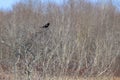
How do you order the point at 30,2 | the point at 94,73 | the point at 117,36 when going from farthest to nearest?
the point at 30,2, the point at 117,36, the point at 94,73

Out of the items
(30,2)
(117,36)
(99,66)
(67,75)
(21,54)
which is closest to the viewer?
(21,54)

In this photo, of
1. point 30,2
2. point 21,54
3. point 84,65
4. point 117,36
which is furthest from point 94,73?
point 30,2

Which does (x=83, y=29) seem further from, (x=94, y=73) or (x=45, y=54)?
(x=45, y=54)

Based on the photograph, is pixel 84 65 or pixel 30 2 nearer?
pixel 84 65

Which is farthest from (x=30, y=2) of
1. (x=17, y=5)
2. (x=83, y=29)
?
(x=83, y=29)

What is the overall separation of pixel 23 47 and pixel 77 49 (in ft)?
12.5

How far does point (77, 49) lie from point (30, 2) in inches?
232

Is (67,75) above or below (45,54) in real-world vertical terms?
below

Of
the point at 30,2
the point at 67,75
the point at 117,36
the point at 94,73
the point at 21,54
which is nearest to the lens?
the point at 21,54

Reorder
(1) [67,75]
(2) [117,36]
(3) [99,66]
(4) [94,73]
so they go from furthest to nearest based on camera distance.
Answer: (2) [117,36], (3) [99,66], (4) [94,73], (1) [67,75]

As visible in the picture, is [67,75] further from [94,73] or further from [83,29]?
[83,29]

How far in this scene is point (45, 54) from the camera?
6.29m

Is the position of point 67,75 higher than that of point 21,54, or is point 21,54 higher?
point 21,54

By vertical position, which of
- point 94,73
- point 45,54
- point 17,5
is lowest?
point 94,73
